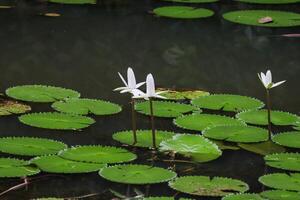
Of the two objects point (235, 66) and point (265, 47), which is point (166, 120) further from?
point (265, 47)

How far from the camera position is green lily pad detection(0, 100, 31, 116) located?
4.50 metres

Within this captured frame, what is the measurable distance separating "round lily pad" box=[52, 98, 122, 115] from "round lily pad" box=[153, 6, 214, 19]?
2.27 m

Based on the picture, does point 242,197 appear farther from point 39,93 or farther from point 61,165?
point 39,93

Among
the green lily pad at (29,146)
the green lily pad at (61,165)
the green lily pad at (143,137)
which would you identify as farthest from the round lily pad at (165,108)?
the green lily pad at (61,165)

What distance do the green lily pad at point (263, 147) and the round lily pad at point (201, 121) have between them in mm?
222

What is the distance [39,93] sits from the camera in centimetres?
477

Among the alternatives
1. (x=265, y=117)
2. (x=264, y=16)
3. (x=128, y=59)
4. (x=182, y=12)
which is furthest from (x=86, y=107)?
(x=264, y=16)

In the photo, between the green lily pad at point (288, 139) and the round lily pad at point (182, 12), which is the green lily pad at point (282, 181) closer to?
the green lily pad at point (288, 139)

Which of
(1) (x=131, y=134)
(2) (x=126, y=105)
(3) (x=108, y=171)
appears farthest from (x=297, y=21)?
(3) (x=108, y=171)

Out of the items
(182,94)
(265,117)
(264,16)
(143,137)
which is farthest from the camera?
(264,16)

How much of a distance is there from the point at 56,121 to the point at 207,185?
3.28 feet

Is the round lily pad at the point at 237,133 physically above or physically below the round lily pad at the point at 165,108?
below

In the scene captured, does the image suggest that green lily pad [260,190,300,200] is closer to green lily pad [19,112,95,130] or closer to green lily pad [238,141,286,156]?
green lily pad [238,141,286,156]

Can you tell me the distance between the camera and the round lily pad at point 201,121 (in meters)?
4.38
